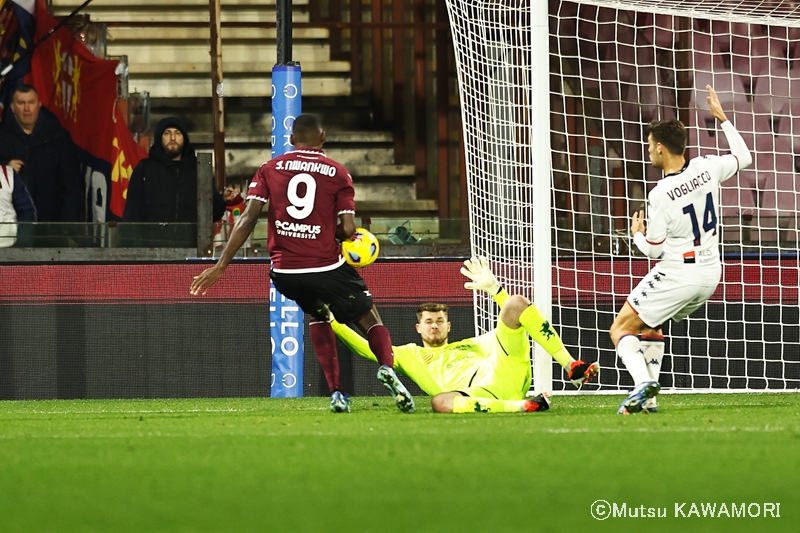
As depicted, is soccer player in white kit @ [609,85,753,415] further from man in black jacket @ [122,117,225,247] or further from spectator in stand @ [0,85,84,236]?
spectator in stand @ [0,85,84,236]

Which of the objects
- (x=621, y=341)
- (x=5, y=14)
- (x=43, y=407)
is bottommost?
(x=43, y=407)

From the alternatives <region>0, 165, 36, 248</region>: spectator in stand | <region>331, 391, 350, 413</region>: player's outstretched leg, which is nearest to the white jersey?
<region>331, 391, 350, 413</region>: player's outstretched leg

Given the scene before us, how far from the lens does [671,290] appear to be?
6.73 m

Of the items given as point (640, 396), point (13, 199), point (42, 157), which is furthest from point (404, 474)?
point (42, 157)

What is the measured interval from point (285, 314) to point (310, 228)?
8.41ft

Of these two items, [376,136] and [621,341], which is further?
[376,136]

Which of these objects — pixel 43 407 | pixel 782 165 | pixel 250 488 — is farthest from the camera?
pixel 782 165

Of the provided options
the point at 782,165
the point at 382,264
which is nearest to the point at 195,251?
the point at 382,264

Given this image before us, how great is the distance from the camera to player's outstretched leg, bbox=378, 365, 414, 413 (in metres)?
6.93

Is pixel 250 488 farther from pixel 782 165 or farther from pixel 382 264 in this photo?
pixel 782 165

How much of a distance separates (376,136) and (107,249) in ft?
17.7

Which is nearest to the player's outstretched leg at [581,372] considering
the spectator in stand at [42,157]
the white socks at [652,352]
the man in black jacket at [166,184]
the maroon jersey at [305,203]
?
the white socks at [652,352]

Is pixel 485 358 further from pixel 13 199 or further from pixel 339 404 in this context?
pixel 13 199

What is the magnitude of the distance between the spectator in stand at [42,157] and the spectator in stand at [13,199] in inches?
21.9
